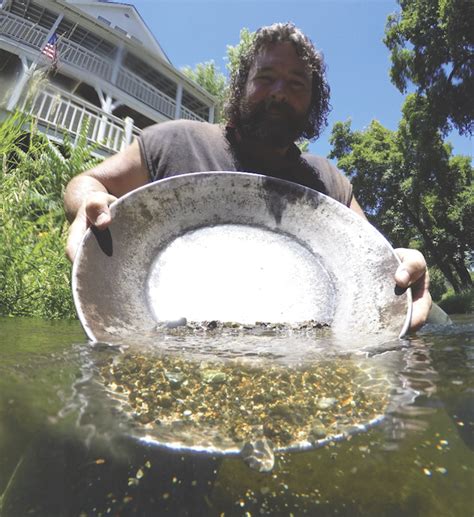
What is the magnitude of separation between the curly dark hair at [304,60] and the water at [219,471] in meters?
2.31

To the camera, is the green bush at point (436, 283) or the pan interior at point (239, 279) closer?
the pan interior at point (239, 279)

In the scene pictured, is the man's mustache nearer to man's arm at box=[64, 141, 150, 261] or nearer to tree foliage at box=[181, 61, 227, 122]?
man's arm at box=[64, 141, 150, 261]

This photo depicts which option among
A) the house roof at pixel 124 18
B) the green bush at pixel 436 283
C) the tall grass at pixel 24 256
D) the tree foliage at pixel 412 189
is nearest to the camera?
the tall grass at pixel 24 256

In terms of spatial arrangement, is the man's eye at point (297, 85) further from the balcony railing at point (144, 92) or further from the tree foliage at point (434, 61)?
the balcony railing at point (144, 92)

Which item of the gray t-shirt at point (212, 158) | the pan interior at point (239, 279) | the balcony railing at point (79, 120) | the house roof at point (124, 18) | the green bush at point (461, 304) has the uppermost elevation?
the house roof at point (124, 18)

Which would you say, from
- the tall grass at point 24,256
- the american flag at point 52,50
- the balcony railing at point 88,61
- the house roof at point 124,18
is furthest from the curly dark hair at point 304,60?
the house roof at point 124,18

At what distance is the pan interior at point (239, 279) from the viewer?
1.45m

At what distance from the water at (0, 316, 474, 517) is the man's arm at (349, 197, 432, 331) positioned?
2.58 feet

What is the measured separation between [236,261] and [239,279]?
0.09 m

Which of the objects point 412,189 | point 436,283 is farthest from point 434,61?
point 436,283

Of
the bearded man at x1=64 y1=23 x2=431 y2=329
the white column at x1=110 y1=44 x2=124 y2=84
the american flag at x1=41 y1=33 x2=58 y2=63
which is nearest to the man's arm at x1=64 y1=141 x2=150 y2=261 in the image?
the bearded man at x1=64 y1=23 x2=431 y2=329

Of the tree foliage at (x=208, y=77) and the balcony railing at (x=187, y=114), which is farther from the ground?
the tree foliage at (x=208, y=77)

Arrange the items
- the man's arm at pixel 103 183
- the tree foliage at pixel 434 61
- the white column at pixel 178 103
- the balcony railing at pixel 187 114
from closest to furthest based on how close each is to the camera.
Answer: the man's arm at pixel 103 183 < the tree foliage at pixel 434 61 < the white column at pixel 178 103 < the balcony railing at pixel 187 114

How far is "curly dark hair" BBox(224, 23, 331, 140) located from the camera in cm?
230
